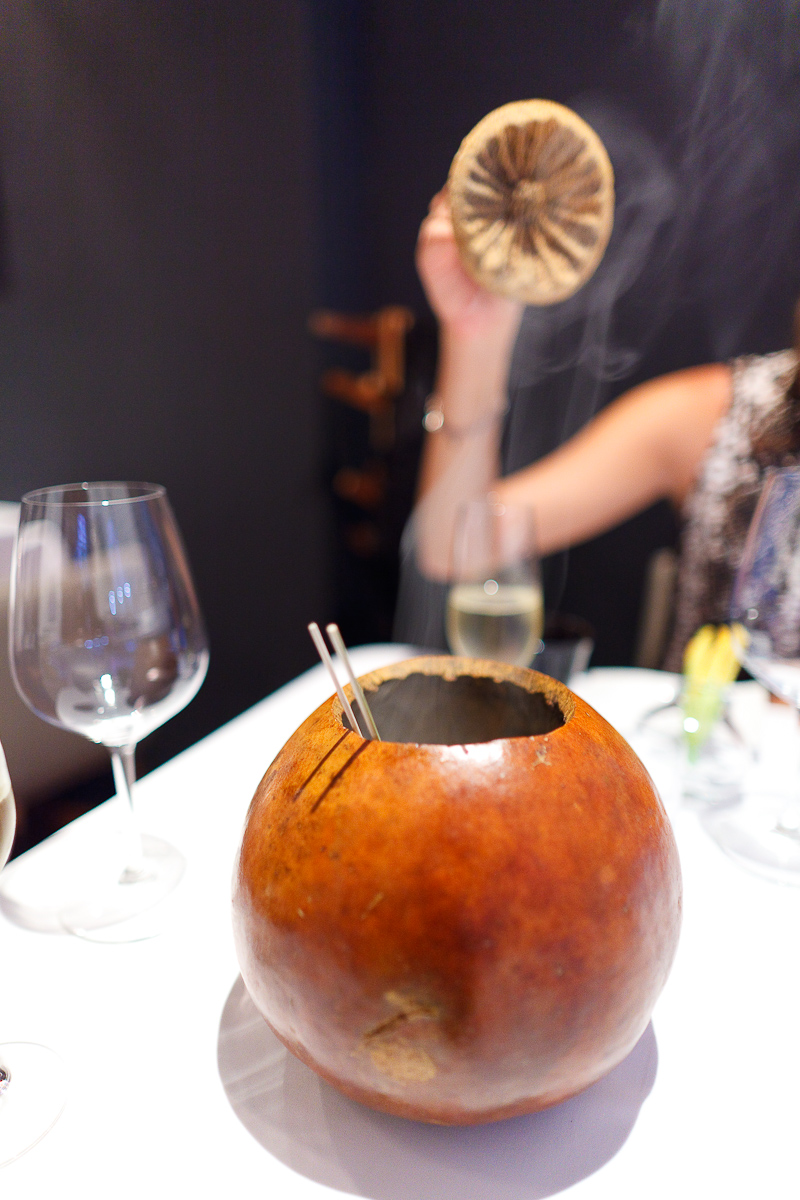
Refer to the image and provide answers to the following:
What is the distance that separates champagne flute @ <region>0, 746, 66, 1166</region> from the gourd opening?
7.9 inches

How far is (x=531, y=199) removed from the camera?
2.19 feet

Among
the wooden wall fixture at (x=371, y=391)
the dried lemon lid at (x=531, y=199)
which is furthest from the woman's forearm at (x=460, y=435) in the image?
the wooden wall fixture at (x=371, y=391)

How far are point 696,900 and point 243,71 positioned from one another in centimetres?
126

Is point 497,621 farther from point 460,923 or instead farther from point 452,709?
point 460,923

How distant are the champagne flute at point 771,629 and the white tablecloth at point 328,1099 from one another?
0.25 ft

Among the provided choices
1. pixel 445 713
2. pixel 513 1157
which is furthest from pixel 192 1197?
pixel 445 713

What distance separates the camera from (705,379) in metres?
1.53

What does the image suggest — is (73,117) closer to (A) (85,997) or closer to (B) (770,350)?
(A) (85,997)

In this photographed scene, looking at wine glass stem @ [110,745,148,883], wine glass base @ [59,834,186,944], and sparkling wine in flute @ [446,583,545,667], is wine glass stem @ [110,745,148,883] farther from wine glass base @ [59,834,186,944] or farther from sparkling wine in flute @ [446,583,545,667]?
sparkling wine in flute @ [446,583,545,667]

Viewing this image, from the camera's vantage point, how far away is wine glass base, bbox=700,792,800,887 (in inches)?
21.7

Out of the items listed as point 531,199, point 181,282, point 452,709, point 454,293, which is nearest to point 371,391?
point 181,282

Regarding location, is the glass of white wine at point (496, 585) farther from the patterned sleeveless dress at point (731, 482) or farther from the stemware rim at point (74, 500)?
the patterned sleeveless dress at point (731, 482)

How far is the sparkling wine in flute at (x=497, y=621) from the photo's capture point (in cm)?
84

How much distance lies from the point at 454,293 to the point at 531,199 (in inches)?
13.7
